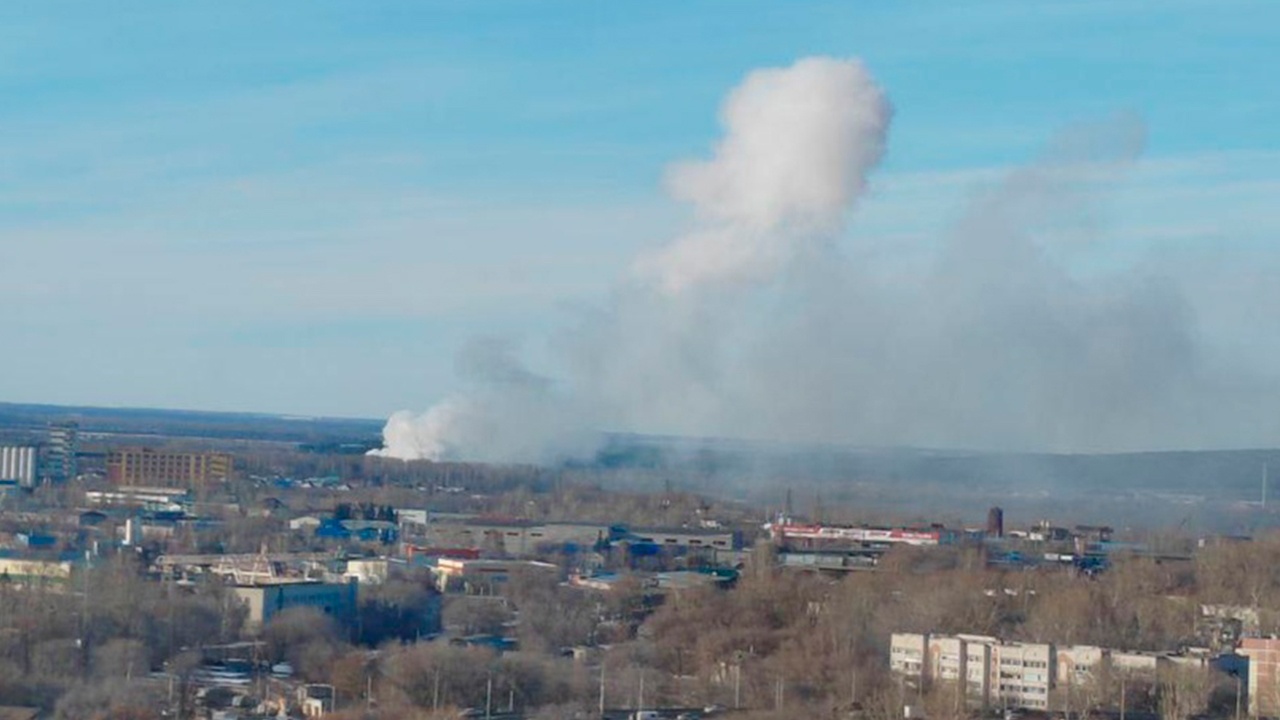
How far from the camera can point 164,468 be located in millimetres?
50594

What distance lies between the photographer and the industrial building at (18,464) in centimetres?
5003

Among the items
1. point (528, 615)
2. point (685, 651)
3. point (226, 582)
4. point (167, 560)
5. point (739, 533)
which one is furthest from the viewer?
point (739, 533)

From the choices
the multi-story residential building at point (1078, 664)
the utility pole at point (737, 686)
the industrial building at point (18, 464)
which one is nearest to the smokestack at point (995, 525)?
the multi-story residential building at point (1078, 664)

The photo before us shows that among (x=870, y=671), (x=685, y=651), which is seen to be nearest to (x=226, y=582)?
(x=685, y=651)

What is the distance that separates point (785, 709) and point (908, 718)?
2.87 ft

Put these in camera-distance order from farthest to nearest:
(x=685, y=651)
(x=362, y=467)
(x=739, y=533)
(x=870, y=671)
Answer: (x=362, y=467)
(x=739, y=533)
(x=685, y=651)
(x=870, y=671)

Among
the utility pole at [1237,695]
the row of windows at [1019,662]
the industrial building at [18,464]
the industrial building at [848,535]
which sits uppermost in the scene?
the industrial building at [18,464]

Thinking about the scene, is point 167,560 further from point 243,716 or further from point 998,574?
point 243,716

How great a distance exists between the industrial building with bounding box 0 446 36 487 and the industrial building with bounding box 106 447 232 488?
5.08 feet

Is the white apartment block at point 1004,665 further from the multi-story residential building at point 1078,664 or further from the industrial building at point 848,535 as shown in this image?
the industrial building at point 848,535

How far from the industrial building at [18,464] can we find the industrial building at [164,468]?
155 cm

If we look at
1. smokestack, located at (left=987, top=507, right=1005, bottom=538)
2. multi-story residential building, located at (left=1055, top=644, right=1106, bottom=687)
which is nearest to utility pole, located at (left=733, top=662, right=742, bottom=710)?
multi-story residential building, located at (left=1055, top=644, right=1106, bottom=687)

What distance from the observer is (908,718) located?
16016 mm

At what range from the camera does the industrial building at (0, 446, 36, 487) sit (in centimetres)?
5003
